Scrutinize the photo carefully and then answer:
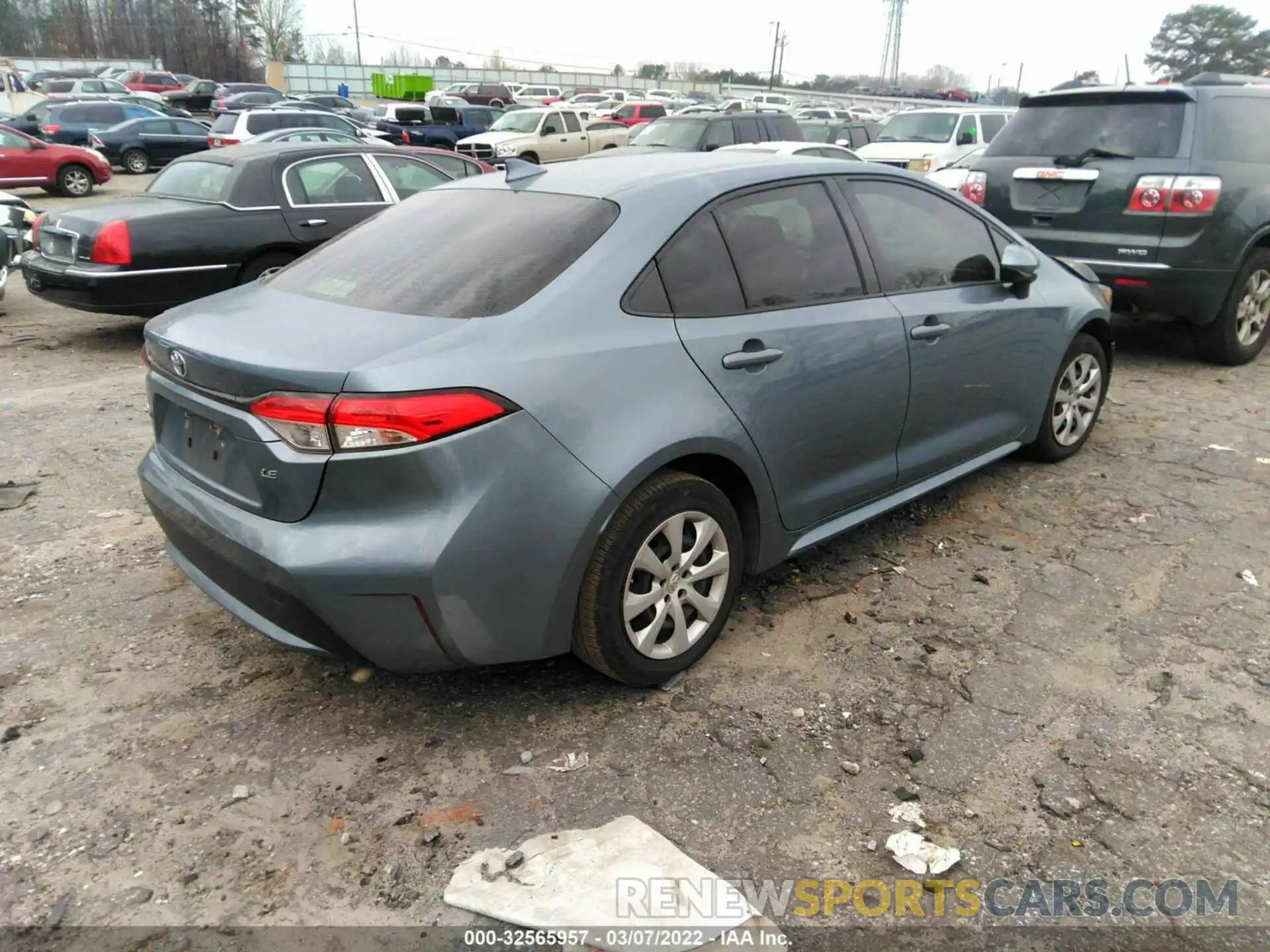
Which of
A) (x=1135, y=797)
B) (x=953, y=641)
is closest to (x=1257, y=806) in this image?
(x=1135, y=797)

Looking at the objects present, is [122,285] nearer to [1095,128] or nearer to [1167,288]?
[1095,128]

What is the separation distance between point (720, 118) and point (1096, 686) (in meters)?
13.4

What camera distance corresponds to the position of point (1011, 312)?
4.27 meters

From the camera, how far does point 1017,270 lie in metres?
4.25

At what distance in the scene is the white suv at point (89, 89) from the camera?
33.6m

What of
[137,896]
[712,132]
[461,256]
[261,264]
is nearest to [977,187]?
[461,256]

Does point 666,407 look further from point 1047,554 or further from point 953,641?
point 1047,554

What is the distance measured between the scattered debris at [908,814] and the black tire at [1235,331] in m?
5.45

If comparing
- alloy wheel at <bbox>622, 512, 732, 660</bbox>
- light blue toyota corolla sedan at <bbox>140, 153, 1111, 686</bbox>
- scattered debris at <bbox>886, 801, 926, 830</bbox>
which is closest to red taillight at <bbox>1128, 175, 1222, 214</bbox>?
light blue toyota corolla sedan at <bbox>140, 153, 1111, 686</bbox>

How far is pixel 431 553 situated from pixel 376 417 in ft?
1.24

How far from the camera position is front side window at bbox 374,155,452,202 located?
26.5 feet

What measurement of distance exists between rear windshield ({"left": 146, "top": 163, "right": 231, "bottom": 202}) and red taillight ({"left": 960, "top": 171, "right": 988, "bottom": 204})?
565cm

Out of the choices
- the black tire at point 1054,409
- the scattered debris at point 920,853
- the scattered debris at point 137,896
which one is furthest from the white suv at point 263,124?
the scattered debris at point 920,853

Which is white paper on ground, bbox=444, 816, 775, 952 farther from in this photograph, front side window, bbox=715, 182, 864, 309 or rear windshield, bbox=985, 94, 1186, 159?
rear windshield, bbox=985, 94, 1186, 159
